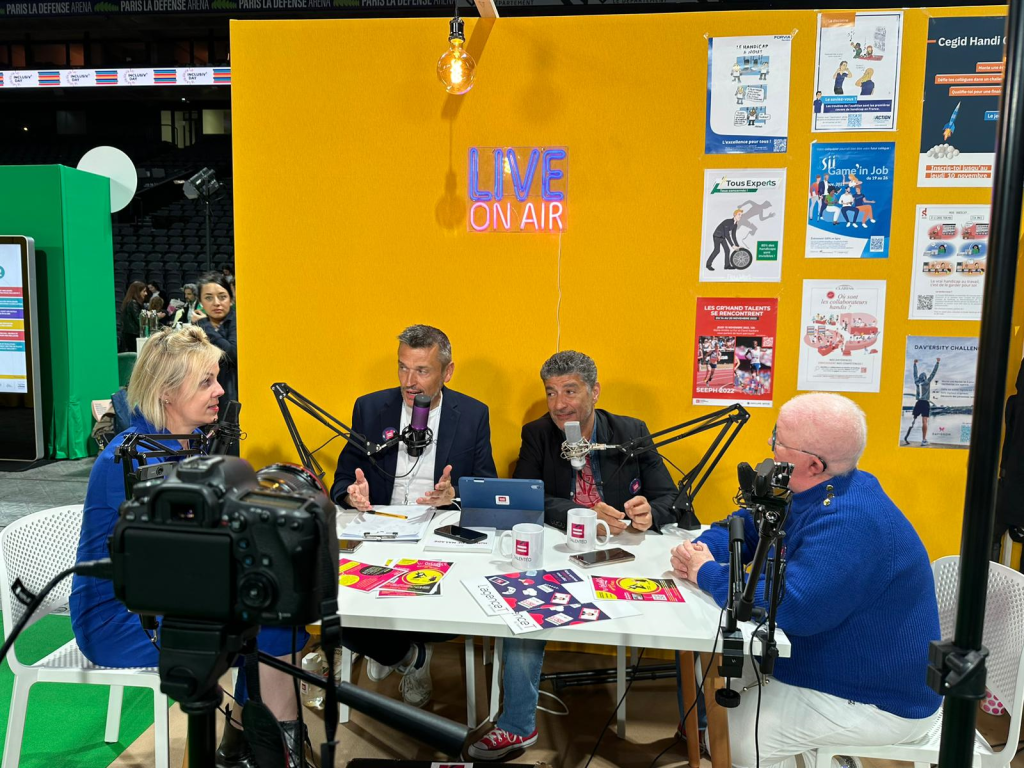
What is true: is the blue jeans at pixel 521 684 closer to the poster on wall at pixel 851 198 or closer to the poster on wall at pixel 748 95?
the poster on wall at pixel 851 198

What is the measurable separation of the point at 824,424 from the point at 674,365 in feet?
4.52

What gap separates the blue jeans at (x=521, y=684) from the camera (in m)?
2.32

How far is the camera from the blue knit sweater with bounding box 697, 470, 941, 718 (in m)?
1.69

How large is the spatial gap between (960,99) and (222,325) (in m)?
4.06

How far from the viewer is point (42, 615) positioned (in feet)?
7.07

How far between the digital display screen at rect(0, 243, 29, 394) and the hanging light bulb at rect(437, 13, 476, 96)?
4.90 metres

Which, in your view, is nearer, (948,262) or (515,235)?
(948,262)

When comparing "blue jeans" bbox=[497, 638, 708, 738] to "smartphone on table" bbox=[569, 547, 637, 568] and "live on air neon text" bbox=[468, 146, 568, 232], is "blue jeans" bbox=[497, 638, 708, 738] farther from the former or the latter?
"live on air neon text" bbox=[468, 146, 568, 232]

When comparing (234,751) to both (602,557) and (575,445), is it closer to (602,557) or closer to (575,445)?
(602,557)

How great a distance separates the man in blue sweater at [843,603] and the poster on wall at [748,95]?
1578 millimetres

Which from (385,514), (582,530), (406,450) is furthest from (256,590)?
(406,450)

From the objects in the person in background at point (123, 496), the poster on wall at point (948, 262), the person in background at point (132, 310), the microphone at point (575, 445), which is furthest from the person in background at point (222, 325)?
the person in background at point (132, 310)

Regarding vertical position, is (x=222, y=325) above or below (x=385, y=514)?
above

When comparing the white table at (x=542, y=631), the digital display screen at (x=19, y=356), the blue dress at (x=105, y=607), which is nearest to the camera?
the white table at (x=542, y=631)
